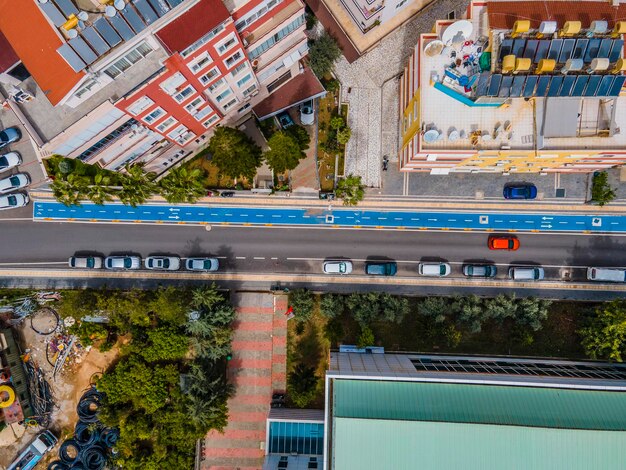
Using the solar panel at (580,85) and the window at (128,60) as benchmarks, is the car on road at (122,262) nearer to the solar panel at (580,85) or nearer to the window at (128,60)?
the window at (128,60)

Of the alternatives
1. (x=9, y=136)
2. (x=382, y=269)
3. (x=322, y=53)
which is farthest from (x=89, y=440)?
(x=322, y=53)

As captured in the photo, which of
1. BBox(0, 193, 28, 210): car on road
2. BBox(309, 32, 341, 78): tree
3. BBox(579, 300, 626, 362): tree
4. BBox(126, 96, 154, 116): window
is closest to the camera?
BBox(126, 96, 154, 116): window

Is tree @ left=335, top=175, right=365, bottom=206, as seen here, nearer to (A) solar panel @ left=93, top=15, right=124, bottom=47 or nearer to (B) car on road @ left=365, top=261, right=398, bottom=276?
(B) car on road @ left=365, top=261, right=398, bottom=276

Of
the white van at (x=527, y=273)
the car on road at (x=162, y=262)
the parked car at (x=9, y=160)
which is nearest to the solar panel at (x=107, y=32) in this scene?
the car on road at (x=162, y=262)

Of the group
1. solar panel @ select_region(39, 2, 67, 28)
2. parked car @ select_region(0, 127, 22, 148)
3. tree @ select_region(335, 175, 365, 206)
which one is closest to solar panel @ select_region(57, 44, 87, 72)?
solar panel @ select_region(39, 2, 67, 28)

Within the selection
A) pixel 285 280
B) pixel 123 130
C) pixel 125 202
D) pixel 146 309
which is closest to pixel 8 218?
pixel 125 202

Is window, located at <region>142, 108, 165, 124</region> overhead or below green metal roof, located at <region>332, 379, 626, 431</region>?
overhead
